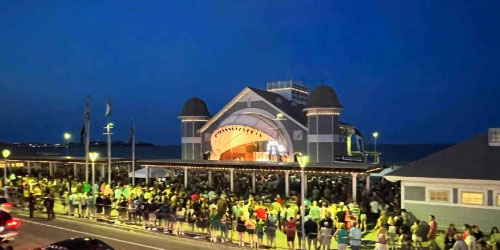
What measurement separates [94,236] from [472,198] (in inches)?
660

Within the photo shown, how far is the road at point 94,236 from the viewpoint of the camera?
17.6 meters

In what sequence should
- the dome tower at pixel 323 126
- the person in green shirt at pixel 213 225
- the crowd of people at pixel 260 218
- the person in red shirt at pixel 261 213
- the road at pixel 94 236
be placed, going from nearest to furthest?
the crowd of people at pixel 260 218, the road at pixel 94 236, the person in green shirt at pixel 213 225, the person in red shirt at pixel 261 213, the dome tower at pixel 323 126

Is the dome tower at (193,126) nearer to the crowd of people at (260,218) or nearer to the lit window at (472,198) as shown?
the crowd of people at (260,218)

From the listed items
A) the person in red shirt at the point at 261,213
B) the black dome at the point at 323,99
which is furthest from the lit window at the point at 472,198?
the black dome at the point at 323,99

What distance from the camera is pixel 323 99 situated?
41.0 m

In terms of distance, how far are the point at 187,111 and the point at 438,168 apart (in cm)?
3382

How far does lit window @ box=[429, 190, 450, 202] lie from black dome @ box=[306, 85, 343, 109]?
20.4m

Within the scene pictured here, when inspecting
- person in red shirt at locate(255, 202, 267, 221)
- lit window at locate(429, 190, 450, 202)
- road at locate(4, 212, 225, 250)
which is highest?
lit window at locate(429, 190, 450, 202)

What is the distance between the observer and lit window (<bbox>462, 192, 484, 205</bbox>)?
772 inches

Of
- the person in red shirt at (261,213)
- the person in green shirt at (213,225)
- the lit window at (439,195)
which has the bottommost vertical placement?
the person in green shirt at (213,225)

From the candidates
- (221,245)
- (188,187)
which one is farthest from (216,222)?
(188,187)

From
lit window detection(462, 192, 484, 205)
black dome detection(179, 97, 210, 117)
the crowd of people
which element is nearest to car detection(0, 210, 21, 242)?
the crowd of people

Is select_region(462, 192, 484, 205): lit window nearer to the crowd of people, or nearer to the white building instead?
the white building

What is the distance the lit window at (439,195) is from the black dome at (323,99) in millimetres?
20449
